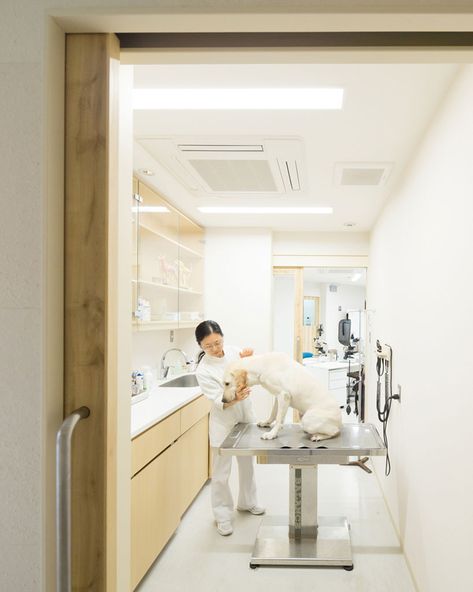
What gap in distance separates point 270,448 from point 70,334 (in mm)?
1663

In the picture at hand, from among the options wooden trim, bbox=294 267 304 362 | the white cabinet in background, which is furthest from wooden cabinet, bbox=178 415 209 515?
the white cabinet in background

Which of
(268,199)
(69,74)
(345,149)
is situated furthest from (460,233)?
(268,199)

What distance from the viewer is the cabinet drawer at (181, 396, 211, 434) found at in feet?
9.86

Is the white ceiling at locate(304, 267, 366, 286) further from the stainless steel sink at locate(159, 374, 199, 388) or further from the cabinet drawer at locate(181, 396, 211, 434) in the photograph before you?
the cabinet drawer at locate(181, 396, 211, 434)

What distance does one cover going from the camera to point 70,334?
0.94 meters

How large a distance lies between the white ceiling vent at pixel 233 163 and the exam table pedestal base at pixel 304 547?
2392 mm

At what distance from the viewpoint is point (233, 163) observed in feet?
8.83

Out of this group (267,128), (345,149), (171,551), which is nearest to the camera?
(267,128)

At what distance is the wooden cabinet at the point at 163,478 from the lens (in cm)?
221

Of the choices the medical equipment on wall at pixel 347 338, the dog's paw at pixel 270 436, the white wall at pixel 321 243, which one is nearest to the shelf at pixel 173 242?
the white wall at pixel 321 243

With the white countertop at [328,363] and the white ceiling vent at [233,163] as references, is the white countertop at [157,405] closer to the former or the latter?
the white ceiling vent at [233,163]

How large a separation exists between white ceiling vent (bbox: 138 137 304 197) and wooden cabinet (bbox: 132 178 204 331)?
37cm

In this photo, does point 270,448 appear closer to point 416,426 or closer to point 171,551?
point 416,426

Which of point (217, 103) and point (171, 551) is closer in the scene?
point (217, 103)
